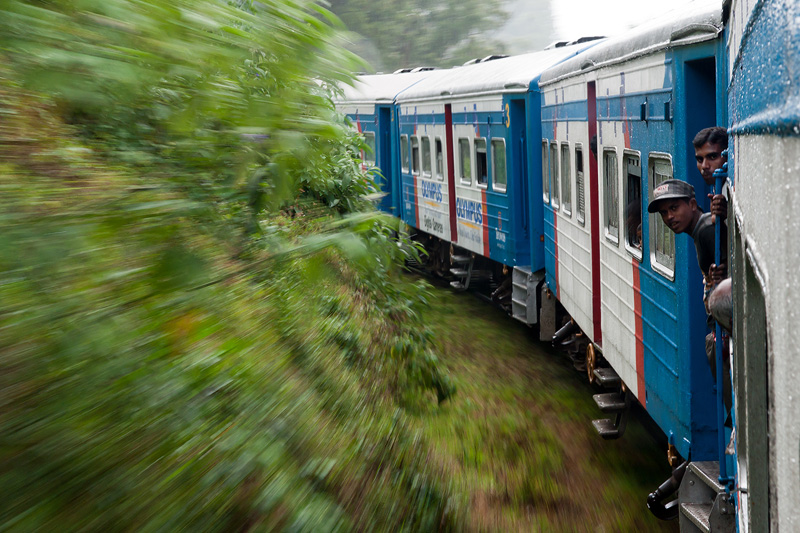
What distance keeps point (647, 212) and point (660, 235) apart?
0.75ft

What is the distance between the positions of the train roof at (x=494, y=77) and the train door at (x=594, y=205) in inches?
129

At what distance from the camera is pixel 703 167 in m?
4.17

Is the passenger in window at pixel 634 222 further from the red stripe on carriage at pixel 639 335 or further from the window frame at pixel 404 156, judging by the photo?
the window frame at pixel 404 156

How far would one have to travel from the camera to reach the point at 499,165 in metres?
11.7

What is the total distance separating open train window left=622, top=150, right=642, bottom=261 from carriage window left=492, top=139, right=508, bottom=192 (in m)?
5.48

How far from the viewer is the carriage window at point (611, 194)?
6434 millimetres

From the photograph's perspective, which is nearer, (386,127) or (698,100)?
(698,100)

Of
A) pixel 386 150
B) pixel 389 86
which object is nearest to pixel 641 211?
pixel 386 150

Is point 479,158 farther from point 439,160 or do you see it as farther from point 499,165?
point 439,160

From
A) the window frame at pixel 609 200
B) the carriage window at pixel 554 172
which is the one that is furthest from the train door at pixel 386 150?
the window frame at pixel 609 200

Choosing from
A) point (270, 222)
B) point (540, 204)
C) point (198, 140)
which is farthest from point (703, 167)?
point (540, 204)

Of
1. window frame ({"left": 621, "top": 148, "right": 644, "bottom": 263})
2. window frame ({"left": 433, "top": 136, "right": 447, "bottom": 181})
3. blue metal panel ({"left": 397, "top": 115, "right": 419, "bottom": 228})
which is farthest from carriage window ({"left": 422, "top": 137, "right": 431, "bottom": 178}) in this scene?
window frame ({"left": 621, "top": 148, "right": 644, "bottom": 263})

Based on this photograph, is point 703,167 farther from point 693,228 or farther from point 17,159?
point 17,159

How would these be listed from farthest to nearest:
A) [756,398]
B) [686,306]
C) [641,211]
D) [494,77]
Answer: [494,77], [641,211], [686,306], [756,398]
